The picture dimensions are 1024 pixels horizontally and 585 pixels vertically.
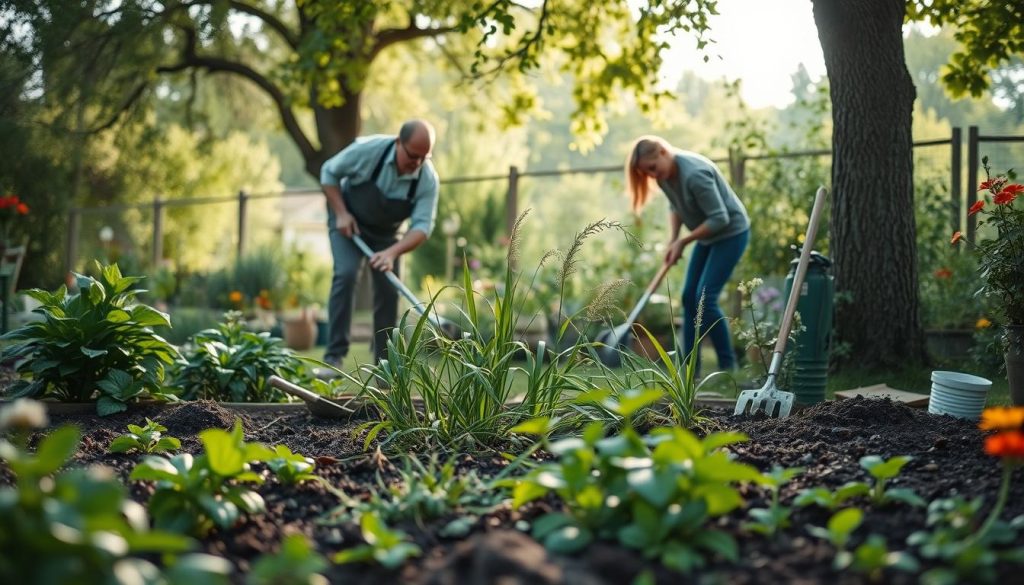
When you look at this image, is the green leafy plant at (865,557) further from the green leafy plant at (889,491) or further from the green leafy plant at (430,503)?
the green leafy plant at (430,503)

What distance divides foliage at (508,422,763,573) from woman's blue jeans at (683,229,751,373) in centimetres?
310

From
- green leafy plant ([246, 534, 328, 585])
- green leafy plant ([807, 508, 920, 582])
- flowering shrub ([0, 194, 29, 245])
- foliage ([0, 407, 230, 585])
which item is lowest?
green leafy plant ([807, 508, 920, 582])

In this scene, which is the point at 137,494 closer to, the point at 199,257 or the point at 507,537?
the point at 507,537

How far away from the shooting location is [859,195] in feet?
16.0

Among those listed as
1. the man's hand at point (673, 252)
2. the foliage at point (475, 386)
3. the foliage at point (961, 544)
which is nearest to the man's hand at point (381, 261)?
the man's hand at point (673, 252)

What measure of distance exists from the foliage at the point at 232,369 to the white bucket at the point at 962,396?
8.35 ft

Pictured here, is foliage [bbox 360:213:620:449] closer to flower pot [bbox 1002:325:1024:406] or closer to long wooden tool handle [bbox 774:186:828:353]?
→ long wooden tool handle [bbox 774:186:828:353]

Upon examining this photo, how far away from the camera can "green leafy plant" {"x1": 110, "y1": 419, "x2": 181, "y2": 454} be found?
254cm

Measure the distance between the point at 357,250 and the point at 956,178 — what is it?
13.5 ft

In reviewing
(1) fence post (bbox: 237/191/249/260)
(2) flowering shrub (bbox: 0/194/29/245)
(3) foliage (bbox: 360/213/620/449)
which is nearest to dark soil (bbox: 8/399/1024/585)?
(3) foliage (bbox: 360/213/620/449)

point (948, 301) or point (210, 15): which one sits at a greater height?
point (210, 15)

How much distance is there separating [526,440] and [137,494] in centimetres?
113

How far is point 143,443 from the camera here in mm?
2615

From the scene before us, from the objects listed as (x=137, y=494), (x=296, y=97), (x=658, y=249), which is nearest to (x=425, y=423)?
(x=137, y=494)
